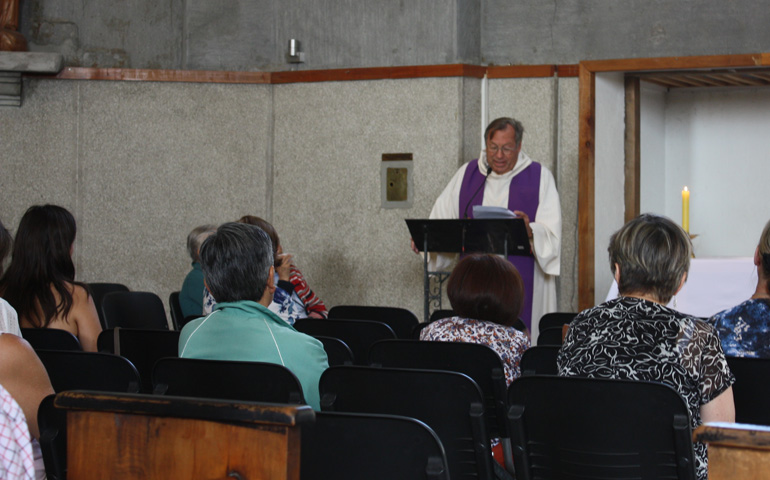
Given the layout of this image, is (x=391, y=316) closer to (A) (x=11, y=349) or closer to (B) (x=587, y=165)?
(A) (x=11, y=349)

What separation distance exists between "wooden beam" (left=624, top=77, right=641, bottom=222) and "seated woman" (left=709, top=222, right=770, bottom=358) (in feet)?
14.1

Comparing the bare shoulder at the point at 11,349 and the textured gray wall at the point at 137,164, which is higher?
the textured gray wall at the point at 137,164

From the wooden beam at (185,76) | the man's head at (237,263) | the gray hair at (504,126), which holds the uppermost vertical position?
the wooden beam at (185,76)

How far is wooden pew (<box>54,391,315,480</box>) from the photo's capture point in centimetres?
129

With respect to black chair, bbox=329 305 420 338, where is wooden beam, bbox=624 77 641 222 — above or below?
above

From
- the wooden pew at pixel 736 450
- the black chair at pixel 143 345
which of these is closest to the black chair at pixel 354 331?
the black chair at pixel 143 345

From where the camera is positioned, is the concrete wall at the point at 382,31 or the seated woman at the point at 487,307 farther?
the concrete wall at the point at 382,31

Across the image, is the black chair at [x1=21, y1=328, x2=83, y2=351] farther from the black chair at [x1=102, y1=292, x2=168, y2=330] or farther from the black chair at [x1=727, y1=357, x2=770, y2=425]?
the black chair at [x1=727, y1=357, x2=770, y2=425]

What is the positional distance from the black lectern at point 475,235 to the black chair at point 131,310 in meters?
1.55

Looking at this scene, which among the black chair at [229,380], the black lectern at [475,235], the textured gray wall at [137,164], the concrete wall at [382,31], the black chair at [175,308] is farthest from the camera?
the textured gray wall at [137,164]

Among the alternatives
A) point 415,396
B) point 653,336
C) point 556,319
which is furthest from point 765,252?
point 556,319

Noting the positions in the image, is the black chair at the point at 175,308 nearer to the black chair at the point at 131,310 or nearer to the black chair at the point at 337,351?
the black chair at the point at 131,310

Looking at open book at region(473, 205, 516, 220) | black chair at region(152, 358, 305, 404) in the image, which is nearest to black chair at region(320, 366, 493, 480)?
black chair at region(152, 358, 305, 404)

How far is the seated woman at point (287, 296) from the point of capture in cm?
418
